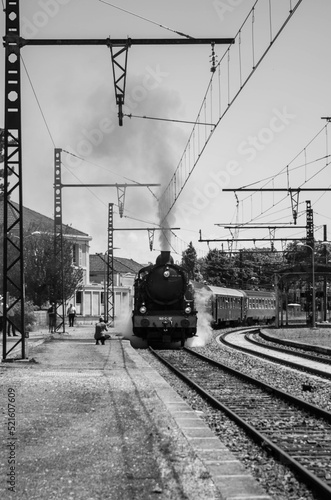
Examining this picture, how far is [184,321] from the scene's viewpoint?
25.8 m

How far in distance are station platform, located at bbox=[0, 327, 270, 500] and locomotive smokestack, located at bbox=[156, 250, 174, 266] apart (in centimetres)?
1103

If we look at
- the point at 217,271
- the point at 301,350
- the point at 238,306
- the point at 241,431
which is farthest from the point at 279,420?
the point at 217,271

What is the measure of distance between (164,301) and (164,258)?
159 centimetres

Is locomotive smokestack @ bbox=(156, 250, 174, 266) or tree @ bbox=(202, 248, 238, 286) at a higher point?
tree @ bbox=(202, 248, 238, 286)

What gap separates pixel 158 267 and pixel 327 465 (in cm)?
1834

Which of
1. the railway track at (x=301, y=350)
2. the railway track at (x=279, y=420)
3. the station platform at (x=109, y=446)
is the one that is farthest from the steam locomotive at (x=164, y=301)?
the station platform at (x=109, y=446)

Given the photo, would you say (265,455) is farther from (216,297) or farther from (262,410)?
(216,297)

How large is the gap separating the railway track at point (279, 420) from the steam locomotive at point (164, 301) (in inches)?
300

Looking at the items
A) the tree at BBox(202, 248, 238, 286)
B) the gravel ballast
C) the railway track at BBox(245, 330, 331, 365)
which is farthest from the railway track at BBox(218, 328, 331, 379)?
the tree at BBox(202, 248, 238, 286)

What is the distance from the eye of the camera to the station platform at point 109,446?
6391 mm

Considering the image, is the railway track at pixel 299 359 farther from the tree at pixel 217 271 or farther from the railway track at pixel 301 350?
the tree at pixel 217 271

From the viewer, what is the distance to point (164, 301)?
1022 inches

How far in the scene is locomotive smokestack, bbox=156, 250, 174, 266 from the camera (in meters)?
26.2

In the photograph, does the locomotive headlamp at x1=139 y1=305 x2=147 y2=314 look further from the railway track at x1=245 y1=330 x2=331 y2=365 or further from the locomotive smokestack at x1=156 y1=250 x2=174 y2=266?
the railway track at x1=245 y1=330 x2=331 y2=365
